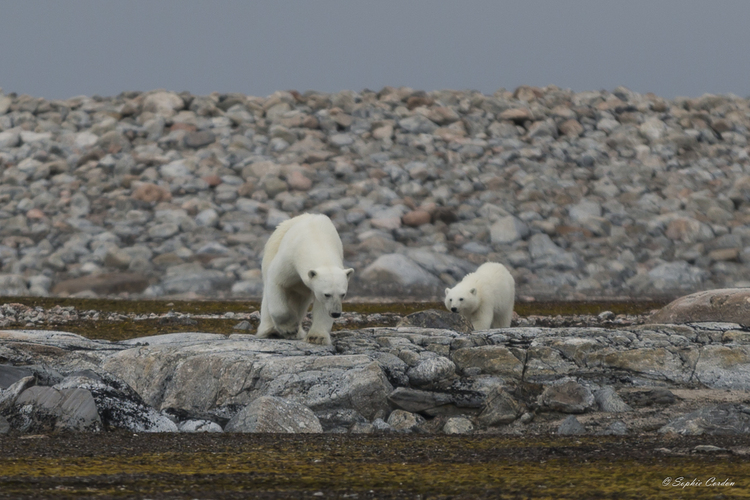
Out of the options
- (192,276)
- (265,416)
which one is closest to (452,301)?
(265,416)

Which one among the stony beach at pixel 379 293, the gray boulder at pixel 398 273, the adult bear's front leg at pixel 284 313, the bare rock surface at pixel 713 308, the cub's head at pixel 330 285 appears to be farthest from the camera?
the gray boulder at pixel 398 273

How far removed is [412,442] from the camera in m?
5.76

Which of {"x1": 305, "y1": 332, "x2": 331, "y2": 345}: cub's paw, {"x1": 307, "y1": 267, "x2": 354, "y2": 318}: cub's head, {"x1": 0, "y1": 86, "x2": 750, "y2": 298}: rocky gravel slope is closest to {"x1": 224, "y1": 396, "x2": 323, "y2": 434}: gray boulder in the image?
{"x1": 307, "y1": 267, "x2": 354, "y2": 318}: cub's head

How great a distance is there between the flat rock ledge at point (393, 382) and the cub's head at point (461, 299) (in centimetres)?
262

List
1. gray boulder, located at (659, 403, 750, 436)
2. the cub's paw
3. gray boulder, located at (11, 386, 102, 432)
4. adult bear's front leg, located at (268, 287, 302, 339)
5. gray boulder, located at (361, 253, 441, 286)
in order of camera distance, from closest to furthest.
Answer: gray boulder, located at (659, 403, 750, 436) → gray boulder, located at (11, 386, 102, 432) → the cub's paw → adult bear's front leg, located at (268, 287, 302, 339) → gray boulder, located at (361, 253, 441, 286)

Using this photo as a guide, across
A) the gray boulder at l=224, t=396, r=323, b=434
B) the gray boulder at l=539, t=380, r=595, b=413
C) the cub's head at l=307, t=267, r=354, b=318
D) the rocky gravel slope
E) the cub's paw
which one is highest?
the rocky gravel slope

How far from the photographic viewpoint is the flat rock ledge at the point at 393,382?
662cm

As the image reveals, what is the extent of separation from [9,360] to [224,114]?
80.4 ft

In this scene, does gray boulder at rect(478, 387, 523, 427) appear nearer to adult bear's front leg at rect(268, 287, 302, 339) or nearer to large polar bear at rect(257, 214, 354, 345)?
large polar bear at rect(257, 214, 354, 345)
